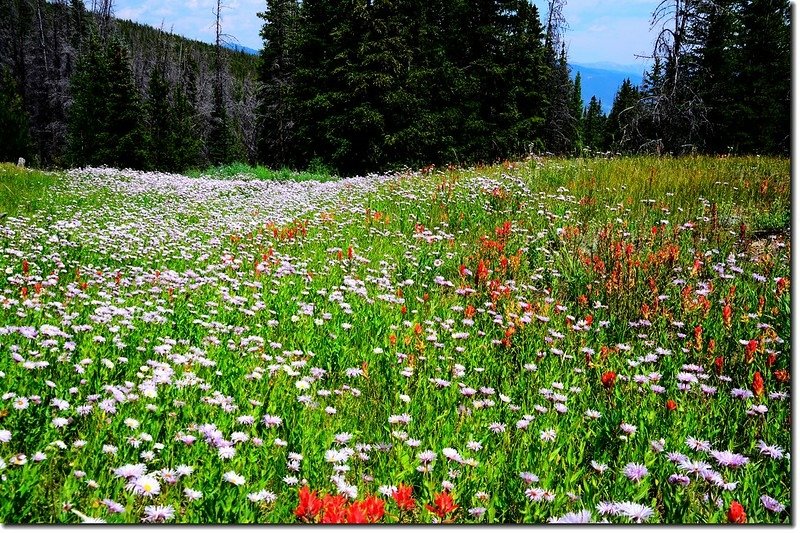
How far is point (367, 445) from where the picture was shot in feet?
8.27

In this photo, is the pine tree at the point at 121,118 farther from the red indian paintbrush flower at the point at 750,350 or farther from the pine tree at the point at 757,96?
the red indian paintbrush flower at the point at 750,350

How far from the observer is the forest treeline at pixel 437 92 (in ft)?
53.7

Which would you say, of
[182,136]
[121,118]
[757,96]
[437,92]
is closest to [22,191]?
[437,92]

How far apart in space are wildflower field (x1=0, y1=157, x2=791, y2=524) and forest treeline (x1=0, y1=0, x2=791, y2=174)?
903 cm

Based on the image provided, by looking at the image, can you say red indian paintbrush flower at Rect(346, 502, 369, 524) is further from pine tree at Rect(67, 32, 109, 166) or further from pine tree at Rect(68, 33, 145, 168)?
pine tree at Rect(67, 32, 109, 166)

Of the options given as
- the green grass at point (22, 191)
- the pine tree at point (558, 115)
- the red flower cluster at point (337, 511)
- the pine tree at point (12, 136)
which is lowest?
the red flower cluster at point (337, 511)

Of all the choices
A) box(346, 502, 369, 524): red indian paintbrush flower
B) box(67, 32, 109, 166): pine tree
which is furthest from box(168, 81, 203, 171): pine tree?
box(346, 502, 369, 524): red indian paintbrush flower

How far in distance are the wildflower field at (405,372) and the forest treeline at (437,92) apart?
29.6 ft

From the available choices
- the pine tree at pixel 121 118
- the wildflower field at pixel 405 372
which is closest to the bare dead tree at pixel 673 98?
the wildflower field at pixel 405 372

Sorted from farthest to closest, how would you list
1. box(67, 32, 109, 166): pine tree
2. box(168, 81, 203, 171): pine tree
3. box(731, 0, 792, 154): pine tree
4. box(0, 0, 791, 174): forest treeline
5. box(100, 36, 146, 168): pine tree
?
1. box(168, 81, 203, 171): pine tree
2. box(67, 32, 109, 166): pine tree
3. box(100, 36, 146, 168): pine tree
4. box(731, 0, 792, 154): pine tree
5. box(0, 0, 791, 174): forest treeline

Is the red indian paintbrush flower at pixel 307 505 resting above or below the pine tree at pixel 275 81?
below

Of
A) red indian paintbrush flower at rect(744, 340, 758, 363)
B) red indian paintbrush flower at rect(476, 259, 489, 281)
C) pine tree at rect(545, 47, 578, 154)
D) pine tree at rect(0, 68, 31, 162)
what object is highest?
pine tree at rect(545, 47, 578, 154)

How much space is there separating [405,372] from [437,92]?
83.0ft

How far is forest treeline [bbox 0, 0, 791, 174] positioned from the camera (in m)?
16.4
